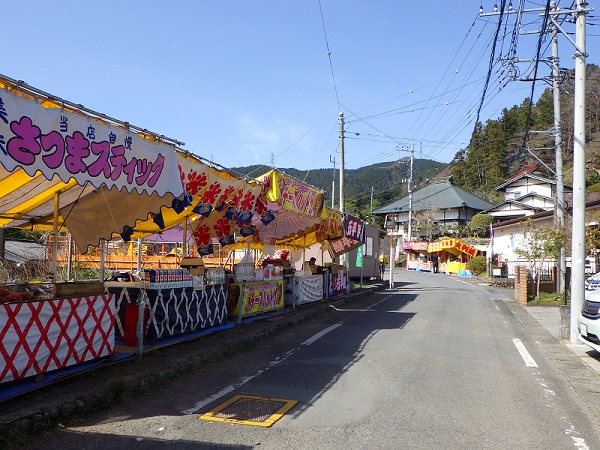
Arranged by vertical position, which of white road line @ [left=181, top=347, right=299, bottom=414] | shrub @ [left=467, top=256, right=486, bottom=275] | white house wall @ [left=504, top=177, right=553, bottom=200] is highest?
white house wall @ [left=504, top=177, right=553, bottom=200]

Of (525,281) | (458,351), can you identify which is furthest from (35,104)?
(525,281)

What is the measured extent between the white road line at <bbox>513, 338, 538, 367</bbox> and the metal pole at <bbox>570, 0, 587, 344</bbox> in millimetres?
1129

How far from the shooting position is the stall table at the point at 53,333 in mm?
5570

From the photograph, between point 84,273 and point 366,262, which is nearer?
point 84,273

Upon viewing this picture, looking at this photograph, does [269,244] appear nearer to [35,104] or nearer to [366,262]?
[35,104]

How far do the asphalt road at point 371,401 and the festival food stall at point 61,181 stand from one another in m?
1.13

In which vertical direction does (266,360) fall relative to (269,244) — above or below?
below

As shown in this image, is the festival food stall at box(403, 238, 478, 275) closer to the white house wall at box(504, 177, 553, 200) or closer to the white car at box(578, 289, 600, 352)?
the white house wall at box(504, 177, 553, 200)

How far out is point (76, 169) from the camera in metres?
6.24

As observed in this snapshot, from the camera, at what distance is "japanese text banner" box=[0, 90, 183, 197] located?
17.5ft

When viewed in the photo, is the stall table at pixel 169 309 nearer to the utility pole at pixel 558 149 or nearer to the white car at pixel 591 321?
the white car at pixel 591 321

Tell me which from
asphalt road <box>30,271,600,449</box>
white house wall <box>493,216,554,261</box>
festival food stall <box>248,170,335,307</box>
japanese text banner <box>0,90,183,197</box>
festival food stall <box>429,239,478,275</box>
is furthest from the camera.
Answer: festival food stall <box>429,239,478,275</box>

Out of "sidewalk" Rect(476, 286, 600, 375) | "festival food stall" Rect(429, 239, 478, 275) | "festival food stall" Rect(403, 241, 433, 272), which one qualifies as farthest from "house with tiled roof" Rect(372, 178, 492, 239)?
"sidewalk" Rect(476, 286, 600, 375)

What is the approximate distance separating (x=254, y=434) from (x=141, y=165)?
14.3ft
